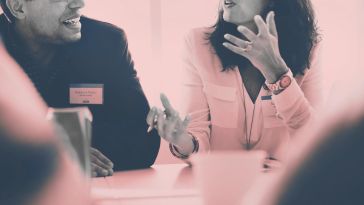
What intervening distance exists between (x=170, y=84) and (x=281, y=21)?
0.99 feet

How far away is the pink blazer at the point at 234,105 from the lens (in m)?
1.12

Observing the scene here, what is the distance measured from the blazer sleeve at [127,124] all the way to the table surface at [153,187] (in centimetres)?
4

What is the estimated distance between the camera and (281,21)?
3.76ft

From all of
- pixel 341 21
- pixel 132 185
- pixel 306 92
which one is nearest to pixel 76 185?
pixel 132 185

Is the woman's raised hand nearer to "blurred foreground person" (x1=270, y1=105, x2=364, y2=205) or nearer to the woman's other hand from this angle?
the woman's other hand

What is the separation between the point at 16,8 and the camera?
108 cm

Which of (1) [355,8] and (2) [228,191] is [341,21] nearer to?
(1) [355,8]

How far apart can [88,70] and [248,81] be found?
374 millimetres

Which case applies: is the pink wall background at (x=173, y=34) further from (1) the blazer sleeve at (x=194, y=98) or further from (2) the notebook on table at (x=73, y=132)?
(2) the notebook on table at (x=73, y=132)

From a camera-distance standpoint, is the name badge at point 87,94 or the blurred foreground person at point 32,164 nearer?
the blurred foreground person at point 32,164

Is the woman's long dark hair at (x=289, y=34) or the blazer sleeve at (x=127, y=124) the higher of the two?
the woman's long dark hair at (x=289, y=34)

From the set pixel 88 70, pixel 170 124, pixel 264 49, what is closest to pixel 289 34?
pixel 264 49

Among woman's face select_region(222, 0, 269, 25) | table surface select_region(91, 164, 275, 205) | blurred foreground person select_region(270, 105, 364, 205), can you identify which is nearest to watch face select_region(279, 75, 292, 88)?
woman's face select_region(222, 0, 269, 25)

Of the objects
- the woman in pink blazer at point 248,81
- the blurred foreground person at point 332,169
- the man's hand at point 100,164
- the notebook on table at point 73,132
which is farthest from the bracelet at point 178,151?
the blurred foreground person at point 332,169
